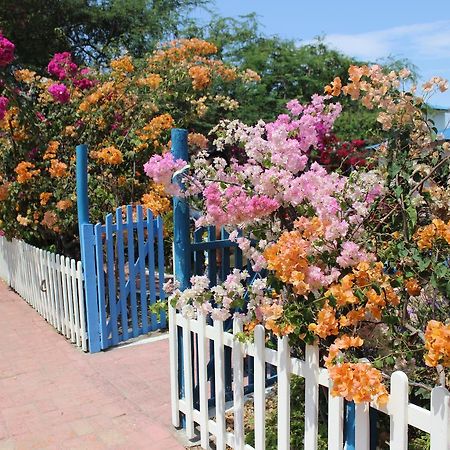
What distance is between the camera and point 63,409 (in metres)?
3.87

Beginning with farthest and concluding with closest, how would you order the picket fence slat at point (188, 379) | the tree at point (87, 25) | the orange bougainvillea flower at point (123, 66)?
1. the tree at point (87, 25)
2. the orange bougainvillea flower at point (123, 66)
3. the picket fence slat at point (188, 379)

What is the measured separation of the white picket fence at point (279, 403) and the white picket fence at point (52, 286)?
2.03 m

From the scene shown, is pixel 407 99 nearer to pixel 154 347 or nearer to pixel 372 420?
pixel 372 420

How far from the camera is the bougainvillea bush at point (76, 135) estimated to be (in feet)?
20.3

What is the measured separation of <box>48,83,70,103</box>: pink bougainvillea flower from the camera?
20.9 ft

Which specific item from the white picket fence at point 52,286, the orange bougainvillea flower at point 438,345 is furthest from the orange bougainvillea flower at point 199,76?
the orange bougainvillea flower at point 438,345

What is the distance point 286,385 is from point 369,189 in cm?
104

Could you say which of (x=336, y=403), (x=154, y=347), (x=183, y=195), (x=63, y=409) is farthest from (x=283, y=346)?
(x=154, y=347)

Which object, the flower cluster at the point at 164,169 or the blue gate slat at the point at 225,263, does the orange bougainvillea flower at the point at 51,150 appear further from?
the flower cluster at the point at 164,169

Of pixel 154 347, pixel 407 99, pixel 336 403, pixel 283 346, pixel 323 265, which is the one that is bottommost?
pixel 154 347

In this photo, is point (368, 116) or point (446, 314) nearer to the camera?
point (446, 314)

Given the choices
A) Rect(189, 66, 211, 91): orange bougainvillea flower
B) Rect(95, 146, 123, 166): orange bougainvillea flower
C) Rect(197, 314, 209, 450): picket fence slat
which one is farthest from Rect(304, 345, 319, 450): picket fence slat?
Rect(189, 66, 211, 91): orange bougainvillea flower

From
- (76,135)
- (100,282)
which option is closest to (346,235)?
(100,282)

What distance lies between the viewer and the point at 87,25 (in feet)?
45.8
